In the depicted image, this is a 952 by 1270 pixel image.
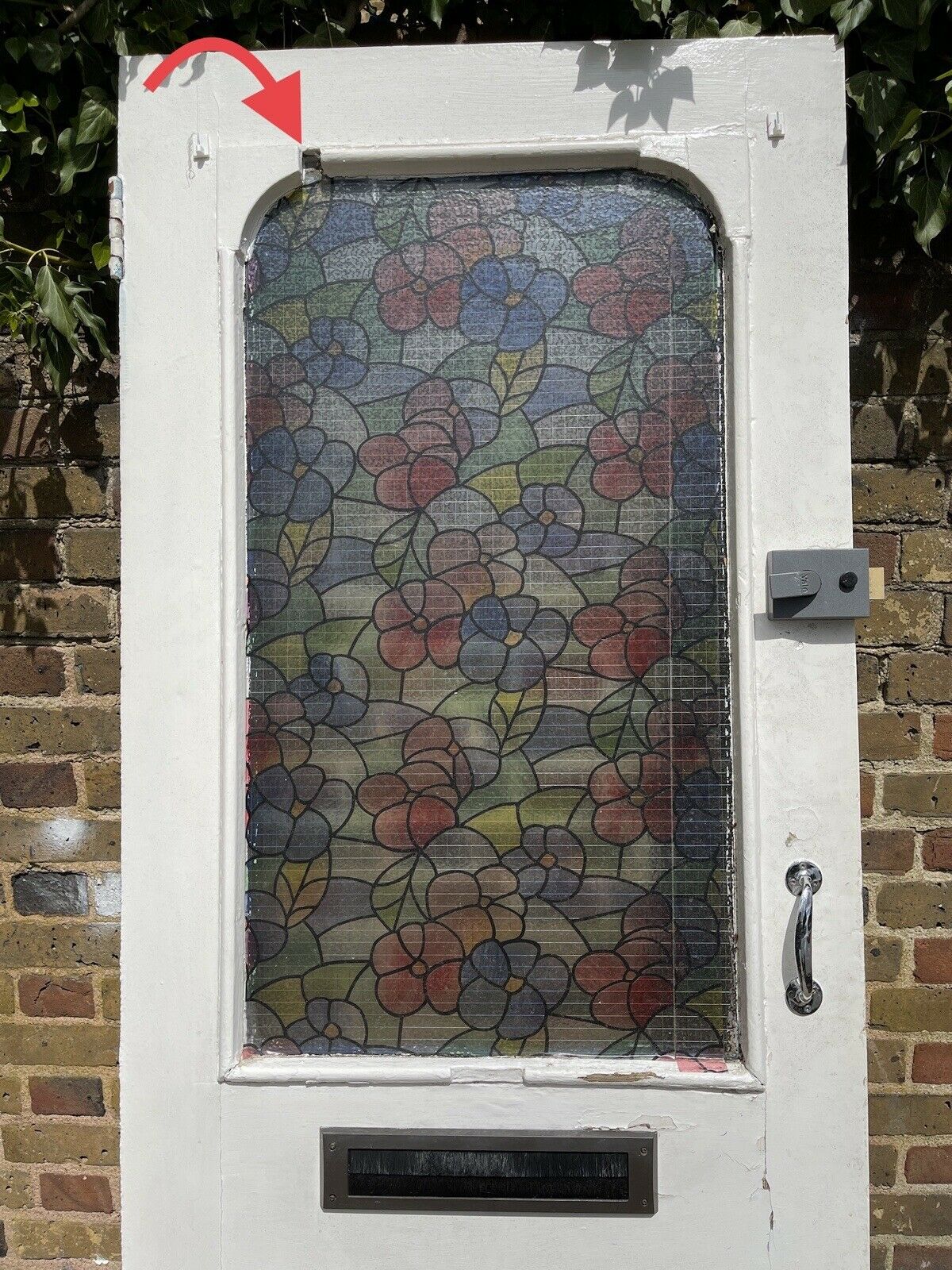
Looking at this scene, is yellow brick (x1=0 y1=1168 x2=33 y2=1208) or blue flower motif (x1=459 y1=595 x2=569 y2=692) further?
yellow brick (x1=0 y1=1168 x2=33 y2=1208)

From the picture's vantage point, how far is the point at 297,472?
146cm

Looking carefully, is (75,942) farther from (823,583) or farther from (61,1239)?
(823,583)

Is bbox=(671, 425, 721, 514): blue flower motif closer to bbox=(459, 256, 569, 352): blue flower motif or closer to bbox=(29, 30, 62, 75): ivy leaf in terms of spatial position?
bbox=(459, 256, 569, 352): blue flower motif

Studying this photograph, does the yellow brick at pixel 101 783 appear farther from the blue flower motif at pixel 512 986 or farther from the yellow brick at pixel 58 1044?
the blue flower motif at pixel 512 986

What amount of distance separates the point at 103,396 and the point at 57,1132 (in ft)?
4.34

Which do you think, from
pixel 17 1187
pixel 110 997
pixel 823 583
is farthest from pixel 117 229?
pixel 17 1187

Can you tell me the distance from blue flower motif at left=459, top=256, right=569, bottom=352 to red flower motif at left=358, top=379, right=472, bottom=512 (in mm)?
112

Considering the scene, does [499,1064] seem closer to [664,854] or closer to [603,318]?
[664,854]

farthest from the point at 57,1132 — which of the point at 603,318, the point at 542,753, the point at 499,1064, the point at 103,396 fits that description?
the point at 603,318

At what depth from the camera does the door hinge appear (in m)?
1.46

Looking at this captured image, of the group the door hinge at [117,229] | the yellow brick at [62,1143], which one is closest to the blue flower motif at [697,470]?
the door hinge at [117,229]

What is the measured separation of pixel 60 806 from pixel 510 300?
1.17m

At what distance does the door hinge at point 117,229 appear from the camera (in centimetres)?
146

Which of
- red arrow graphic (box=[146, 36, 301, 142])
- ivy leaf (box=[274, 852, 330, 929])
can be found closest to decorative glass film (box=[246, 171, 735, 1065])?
ivy leaf (box=[274, 852, 330, 929])
